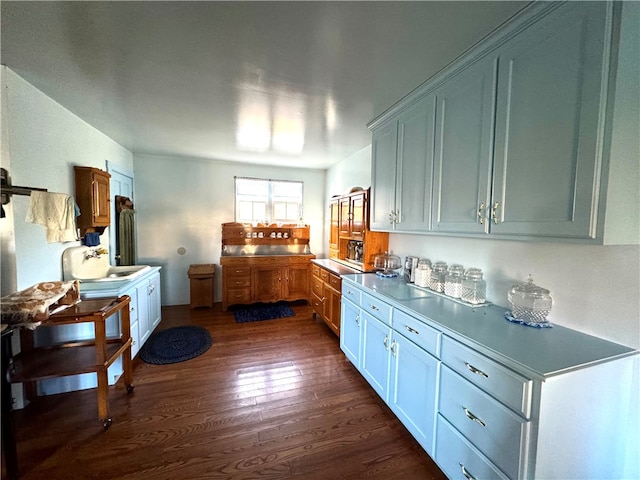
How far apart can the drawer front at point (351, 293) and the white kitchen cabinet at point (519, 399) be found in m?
0.80

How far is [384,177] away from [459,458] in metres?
2.16

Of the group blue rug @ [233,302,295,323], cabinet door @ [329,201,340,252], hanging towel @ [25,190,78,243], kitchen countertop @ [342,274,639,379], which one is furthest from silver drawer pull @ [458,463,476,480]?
hanging towel @ [25,190,78,243]

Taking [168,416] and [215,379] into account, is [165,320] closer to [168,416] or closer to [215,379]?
[215,379]

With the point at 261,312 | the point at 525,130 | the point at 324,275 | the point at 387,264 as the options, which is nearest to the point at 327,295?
the point at 324,275

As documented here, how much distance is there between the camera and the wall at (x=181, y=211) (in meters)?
4.21

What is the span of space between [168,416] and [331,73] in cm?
283

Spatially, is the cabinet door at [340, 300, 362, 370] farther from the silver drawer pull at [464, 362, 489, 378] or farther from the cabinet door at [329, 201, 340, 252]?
the cabinet door at [329, 201, 340, 252]

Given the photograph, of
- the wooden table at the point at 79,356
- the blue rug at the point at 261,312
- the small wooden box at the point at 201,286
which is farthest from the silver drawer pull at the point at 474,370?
the small wooden box at the point at 201,286

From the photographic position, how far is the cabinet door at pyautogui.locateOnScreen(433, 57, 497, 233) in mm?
1503

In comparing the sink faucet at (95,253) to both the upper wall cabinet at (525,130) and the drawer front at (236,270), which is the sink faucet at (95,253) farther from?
the upper wall cabinet at (525,130)

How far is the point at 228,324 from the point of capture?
3.65 meters

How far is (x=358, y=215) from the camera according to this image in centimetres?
326

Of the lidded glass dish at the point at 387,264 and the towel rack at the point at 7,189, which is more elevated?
the towel rack at the point at 7,189

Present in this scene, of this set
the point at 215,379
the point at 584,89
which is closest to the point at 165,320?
the point at 215,379
